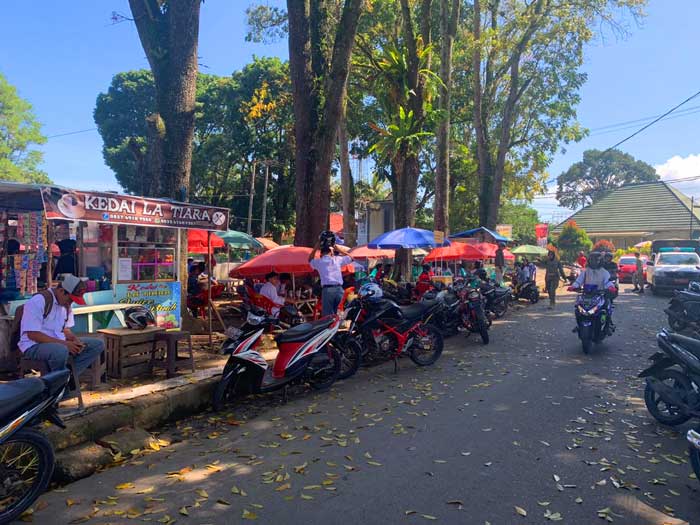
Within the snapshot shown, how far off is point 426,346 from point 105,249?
17.9 feet

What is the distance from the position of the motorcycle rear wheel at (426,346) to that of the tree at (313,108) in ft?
12.0

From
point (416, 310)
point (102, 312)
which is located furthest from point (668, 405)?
point (102, 312)

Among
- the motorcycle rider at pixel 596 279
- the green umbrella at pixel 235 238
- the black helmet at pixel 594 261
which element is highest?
the green umbrella at pixel 235 238

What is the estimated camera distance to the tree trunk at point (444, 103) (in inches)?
650

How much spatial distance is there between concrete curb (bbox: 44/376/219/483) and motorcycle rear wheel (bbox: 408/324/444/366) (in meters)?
3.22

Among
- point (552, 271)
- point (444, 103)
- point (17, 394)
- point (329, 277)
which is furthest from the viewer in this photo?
point (444, 103)

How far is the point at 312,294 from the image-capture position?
468 inches

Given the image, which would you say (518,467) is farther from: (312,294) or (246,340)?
(312,294)

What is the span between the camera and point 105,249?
770 cm

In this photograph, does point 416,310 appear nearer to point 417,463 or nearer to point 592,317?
point 592,317

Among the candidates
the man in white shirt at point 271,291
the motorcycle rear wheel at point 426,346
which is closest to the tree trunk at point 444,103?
the man in white shirt at point 271,291

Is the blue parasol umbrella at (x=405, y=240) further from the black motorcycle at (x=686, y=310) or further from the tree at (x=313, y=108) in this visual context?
the black motorcycle at (x=686, y=310)

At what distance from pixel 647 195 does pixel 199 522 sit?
47.7 m

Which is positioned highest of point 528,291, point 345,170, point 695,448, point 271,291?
point 345,170
